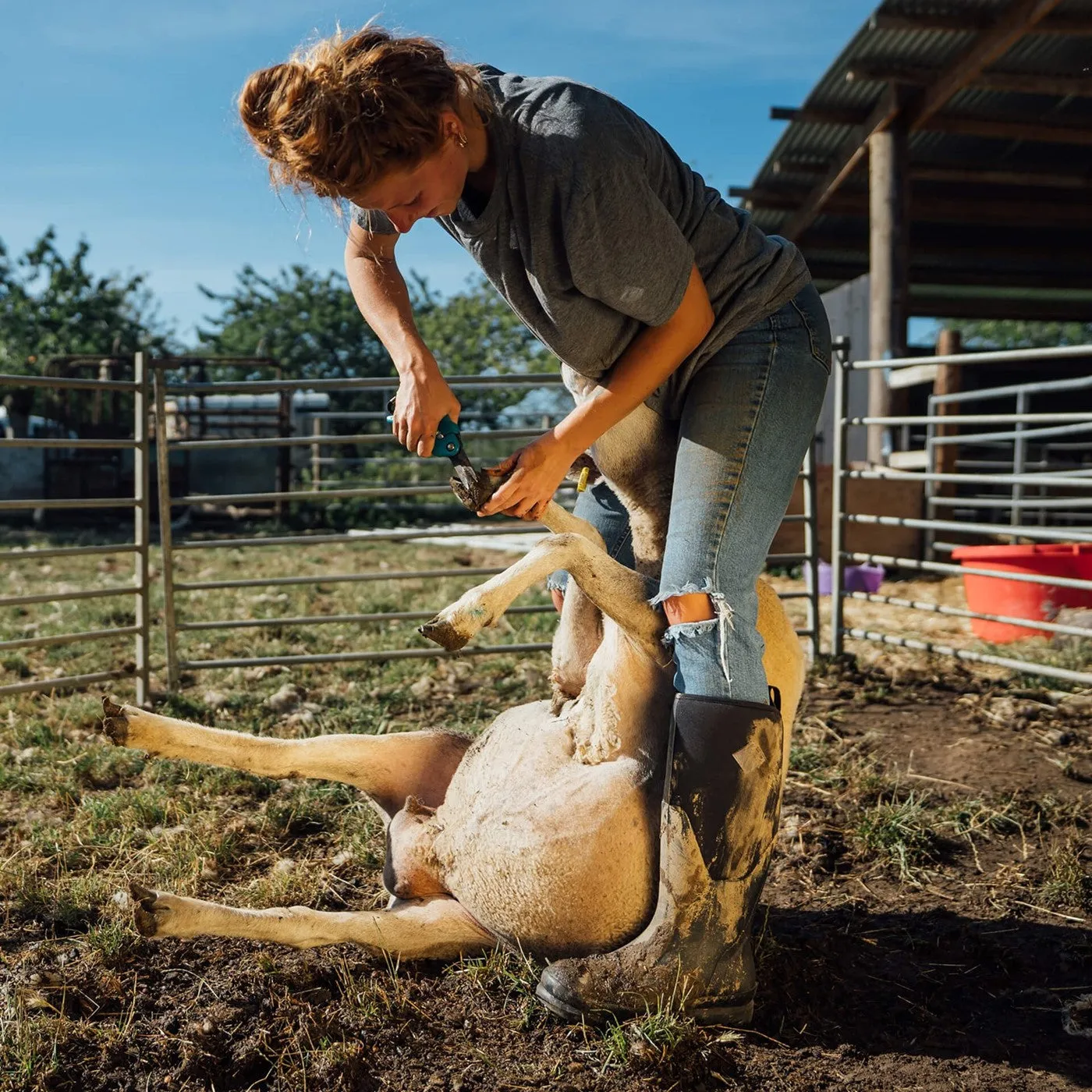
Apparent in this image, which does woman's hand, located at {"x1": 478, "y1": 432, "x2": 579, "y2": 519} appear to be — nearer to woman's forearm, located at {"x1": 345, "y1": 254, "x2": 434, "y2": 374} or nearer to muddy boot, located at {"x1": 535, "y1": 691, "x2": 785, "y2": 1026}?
woman's forearm, located at {"x1": 345, "y1": 254, "x2": 434, "y2": 374}

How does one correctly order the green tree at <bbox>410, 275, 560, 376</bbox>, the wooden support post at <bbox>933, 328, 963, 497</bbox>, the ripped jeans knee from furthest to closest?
the green tree at <bbox>410, 275, 560, 376</bbox>, the wooden support post at <bbox>933, 328, 963, 497</bbox>, the ripped jeans knee

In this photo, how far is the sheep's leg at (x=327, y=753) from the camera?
220cm

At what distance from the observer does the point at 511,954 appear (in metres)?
2.05

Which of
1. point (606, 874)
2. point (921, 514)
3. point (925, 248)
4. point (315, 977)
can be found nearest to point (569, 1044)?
point (606, 874)

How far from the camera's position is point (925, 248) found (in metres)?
11.2

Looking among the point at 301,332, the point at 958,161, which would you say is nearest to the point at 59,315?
the point at 301,332

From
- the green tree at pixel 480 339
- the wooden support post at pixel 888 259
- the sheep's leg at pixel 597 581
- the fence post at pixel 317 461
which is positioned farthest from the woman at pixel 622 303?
the green tree at pixel 480 339

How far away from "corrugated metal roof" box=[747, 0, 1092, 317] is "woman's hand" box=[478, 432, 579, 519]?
596cm

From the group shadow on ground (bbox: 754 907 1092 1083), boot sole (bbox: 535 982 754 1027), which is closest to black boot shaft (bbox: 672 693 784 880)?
boot sole (bbox: 535 982 754 1027)

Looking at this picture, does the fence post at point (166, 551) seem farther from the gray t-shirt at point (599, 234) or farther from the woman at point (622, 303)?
the gray t-shirt at point (599, 234)

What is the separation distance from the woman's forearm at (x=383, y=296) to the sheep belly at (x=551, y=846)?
0.84m

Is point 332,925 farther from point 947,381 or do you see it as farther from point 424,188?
point 947,381

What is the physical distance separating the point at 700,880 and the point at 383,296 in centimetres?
127

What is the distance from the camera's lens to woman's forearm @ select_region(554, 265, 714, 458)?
1.81m
